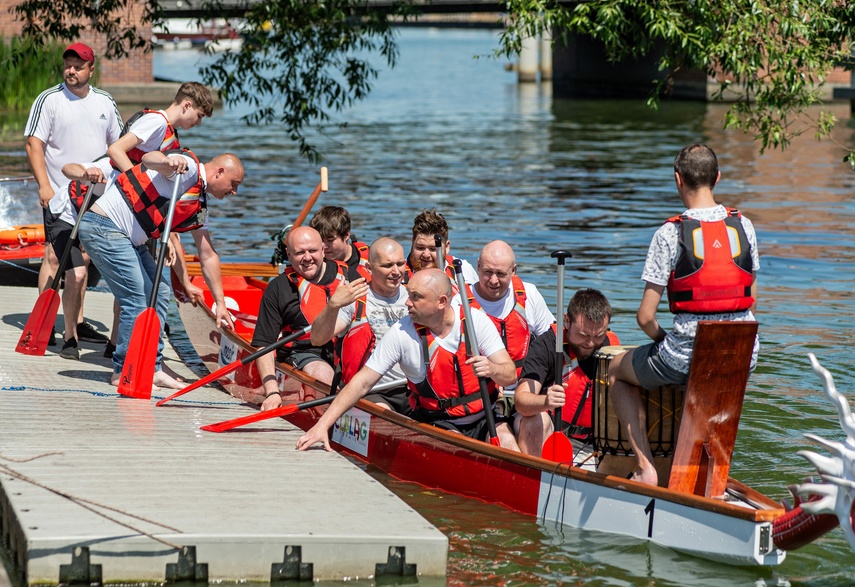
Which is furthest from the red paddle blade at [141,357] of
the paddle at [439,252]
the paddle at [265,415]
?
the paddle at [439,252]

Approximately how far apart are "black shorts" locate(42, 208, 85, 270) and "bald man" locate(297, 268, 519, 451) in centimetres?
305

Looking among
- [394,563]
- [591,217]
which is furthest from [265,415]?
[591,217]

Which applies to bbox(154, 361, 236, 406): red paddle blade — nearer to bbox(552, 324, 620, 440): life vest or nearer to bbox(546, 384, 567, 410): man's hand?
bbox(552, 324, 620, 440): life vest

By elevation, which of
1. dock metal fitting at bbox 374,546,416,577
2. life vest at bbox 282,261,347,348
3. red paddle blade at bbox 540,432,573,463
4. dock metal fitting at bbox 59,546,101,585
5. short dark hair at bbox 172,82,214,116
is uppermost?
short dark hair at bbox 172,82,214,116

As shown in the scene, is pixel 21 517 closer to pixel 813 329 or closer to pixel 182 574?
pixel 182 574

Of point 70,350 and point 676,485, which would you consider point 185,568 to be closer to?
point 676,485

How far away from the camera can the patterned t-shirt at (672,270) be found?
5301 millimetres

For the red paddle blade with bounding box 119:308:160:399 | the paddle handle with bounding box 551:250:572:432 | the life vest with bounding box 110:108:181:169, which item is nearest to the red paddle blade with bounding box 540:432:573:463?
the paddle handle with bounding box 551:250:572:432

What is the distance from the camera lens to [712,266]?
5.27m

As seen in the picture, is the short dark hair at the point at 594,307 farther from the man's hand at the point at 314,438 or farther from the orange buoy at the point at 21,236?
the orange buoy at the point at 21,236

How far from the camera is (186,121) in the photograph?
24.7 ft

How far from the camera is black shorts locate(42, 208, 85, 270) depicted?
28.5ft

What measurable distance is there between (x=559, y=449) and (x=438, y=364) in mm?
796

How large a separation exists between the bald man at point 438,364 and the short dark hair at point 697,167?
4.70 feet
